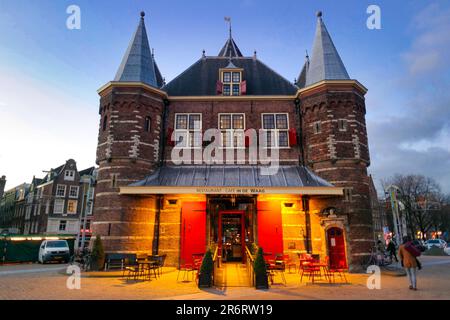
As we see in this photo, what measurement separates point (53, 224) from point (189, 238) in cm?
3110

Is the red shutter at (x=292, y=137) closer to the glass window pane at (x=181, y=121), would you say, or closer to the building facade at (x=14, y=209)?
the glass window pane at (x=181, y=121)

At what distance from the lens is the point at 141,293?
8.77 metres

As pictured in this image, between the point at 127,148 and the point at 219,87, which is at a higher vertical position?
the point at 219,87

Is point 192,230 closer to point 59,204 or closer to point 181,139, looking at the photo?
point 181,139

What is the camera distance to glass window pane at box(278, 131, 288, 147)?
1739 centimetres

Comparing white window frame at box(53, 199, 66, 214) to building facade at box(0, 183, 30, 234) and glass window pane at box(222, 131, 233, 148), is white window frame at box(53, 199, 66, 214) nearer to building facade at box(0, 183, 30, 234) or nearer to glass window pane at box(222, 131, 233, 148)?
building facade at box(0, 183, 30, 234)

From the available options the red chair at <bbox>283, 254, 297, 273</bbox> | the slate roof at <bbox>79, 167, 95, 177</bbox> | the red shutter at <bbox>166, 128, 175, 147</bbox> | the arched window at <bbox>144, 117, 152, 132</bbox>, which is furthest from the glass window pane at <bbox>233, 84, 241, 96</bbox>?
the slate roof at <bbox>79, 167, 95, 177</bbox>

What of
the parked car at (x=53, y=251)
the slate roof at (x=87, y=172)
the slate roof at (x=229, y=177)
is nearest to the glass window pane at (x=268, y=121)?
the slate roof at (x=229, y=177)

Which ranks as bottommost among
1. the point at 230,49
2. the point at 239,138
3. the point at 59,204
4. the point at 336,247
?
the point at 336,247

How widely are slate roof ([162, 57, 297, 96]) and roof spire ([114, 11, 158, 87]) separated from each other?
1.88m

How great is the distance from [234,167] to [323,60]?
889 cm

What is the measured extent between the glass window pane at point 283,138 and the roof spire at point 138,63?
8.71 m

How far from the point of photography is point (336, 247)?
47.8 ft

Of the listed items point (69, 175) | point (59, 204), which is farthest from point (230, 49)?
point (59, 204)
